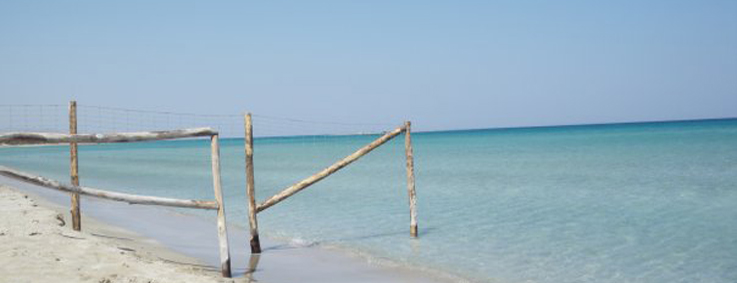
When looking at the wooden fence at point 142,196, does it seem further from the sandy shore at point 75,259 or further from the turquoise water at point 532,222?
the turquoise water at point 532,222

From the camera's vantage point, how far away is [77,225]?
7523 mm

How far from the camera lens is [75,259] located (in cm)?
514

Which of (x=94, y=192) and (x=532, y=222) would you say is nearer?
(x=94, y=192)

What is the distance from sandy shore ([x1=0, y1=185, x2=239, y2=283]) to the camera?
15.2 ft

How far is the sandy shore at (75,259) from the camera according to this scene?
4636mm

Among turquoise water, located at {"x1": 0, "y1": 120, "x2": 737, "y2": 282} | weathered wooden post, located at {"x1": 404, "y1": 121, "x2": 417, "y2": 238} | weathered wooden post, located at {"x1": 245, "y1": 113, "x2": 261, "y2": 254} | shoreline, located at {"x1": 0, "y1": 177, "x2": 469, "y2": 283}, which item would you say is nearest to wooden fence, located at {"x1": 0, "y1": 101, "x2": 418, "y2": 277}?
weathered wooden post, located at {"x1": 245, "y1": 113, "x2": 261, "y2": 254}

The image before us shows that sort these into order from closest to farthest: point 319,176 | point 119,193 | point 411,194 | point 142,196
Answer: point 119,193
point 142,196
point 319,176
point 411,194

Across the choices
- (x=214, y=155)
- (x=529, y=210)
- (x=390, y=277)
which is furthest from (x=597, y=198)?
(x=214, y=155)

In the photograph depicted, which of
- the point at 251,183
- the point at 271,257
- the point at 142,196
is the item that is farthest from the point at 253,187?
the point at 142,196

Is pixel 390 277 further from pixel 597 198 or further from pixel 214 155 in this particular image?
pixel 597 198

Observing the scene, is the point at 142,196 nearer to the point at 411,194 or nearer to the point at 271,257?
the point at 271,257

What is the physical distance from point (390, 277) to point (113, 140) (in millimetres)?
2925

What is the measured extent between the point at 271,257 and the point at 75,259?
7.67 ft

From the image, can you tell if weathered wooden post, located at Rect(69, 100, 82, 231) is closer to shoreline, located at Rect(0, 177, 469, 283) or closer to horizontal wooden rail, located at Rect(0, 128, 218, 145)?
shoreline, located at Rect(0, 177, 469, 283)
